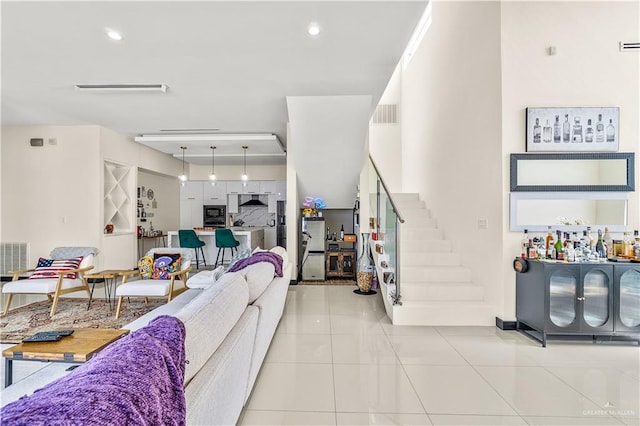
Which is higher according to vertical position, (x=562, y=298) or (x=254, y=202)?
(x=254, y=202)

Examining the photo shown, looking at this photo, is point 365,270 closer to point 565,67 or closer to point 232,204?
point 565,67

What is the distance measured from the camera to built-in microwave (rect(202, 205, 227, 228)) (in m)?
9.20

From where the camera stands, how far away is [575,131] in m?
3.48

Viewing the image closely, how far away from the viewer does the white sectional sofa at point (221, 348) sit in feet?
4.23

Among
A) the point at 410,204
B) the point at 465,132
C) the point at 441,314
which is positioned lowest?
the point at 441,314

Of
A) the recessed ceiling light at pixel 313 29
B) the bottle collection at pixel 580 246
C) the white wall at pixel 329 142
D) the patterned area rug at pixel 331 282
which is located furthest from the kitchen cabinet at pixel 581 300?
the patterned area rug at pixel 331 282

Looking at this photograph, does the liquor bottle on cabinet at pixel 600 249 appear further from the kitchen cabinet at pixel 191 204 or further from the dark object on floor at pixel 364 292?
the kitchen cabinet at pixel 191 204

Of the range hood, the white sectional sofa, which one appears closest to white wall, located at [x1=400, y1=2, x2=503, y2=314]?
the white sectional sofa

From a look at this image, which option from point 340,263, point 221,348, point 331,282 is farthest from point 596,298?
point 340,263

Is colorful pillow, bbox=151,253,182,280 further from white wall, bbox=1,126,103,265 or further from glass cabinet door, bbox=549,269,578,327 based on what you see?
glass cabinet door, bbox=549,269,578,327

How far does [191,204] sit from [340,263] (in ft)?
17.2

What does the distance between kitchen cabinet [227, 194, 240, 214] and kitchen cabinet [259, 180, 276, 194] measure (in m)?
0.82

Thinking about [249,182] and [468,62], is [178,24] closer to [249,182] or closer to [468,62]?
[468,62]

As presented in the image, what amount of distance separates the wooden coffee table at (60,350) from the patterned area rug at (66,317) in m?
1.56
